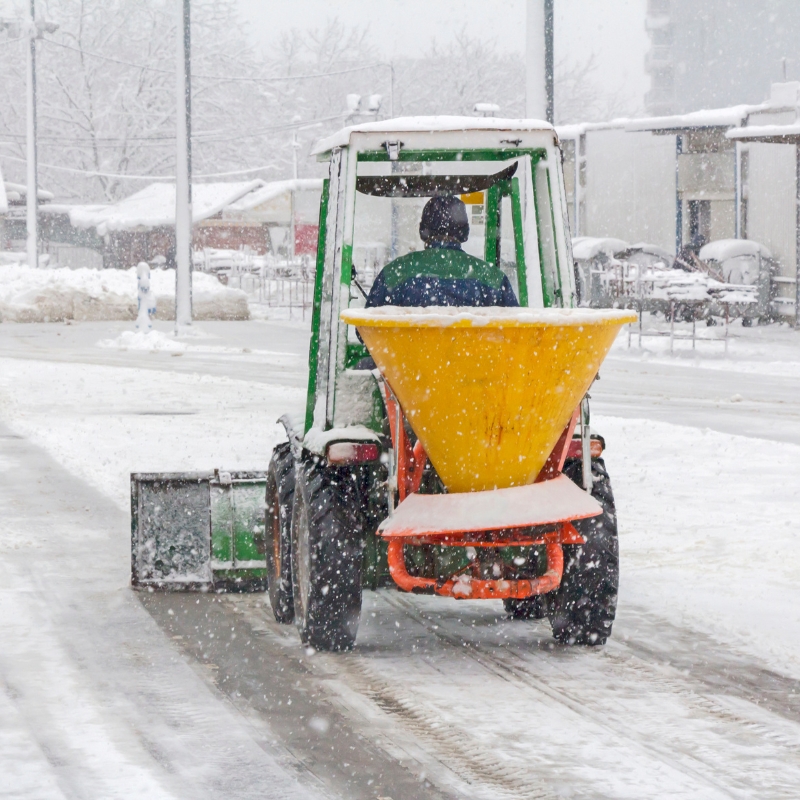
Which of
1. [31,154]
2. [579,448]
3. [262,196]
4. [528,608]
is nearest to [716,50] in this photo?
[262,196]

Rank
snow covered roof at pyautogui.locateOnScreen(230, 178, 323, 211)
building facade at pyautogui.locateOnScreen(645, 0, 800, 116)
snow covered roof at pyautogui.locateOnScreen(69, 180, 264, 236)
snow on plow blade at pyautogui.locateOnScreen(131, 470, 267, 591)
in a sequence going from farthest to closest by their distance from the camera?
building facade at pyautogui.locateOnScreen(645, 0, 800, 116)
snow covered roof at pyautogui.locateOnScreen(230, 178, 323, 211)
snow covered roof at pyautogui.locateOnScreen(69, 180, 264, 236)
snow on plow blade at pyautogui.locateOnScreen(131, 470, 267, 591)

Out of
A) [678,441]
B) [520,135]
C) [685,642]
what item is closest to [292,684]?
[685,642]

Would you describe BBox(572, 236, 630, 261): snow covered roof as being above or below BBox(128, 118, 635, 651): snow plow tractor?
above

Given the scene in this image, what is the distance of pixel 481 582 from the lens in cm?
543

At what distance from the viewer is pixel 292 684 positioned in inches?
214

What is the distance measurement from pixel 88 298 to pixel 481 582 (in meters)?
28.6

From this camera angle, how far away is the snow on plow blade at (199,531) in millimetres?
7062

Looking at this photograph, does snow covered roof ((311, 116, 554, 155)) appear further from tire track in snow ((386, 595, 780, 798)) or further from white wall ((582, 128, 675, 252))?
white wall ((582, 128, 675, 252))

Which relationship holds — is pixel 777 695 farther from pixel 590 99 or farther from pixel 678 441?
pixel 590 99

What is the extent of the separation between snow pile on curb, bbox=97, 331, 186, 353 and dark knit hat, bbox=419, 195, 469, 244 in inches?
694

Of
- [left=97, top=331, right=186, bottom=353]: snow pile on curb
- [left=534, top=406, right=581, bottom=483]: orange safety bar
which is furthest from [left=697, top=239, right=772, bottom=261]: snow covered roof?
[left=534, top=406, right=581, bottom=483]: orange safety bar

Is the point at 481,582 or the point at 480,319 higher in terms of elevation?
the point at 480,319

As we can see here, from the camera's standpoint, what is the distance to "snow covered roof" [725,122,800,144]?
907 inches

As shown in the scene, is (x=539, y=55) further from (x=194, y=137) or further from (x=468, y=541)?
(x=194, y=137)
